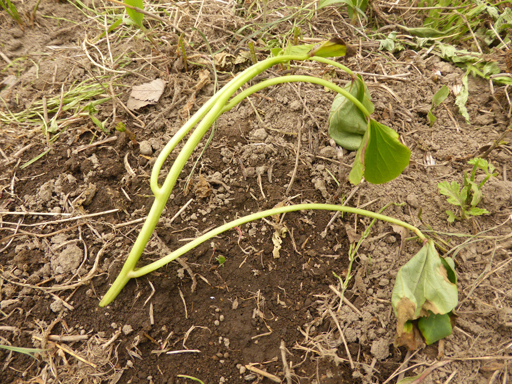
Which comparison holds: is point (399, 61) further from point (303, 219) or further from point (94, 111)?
point (94, 111)

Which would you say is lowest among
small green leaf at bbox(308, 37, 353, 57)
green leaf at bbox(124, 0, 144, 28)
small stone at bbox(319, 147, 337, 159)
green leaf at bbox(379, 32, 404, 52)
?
small stone at bbox(319, 147, 337, 159)

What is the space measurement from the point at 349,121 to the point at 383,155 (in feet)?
0.80

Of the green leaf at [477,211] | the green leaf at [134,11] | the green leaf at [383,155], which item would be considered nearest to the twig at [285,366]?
the green leaf at [383,155]

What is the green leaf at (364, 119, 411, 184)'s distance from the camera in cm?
120

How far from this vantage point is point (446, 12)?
1936 mm

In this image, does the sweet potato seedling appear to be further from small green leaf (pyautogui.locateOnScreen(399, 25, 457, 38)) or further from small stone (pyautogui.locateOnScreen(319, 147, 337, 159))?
small green leaf (pyautogui.locateOnScreen(399, 25, 457, 38))

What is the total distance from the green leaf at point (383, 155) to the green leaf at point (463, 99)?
715 millimetres

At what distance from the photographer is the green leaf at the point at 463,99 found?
1647 mm

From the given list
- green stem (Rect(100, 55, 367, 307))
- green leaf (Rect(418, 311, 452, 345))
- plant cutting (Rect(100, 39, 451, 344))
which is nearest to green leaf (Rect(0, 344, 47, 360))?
plant cutting (Rect(100, 39, 451, 344))

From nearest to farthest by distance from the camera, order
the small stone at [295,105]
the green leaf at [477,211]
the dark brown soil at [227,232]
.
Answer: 1. the dark brown soil at [227,232]
2. the green leaf at [477,211]
3. the small stone at [295,105]

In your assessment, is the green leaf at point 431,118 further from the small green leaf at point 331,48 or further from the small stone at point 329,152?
the small green leaf at point 331,48

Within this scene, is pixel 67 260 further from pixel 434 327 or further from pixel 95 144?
pixel 434 327

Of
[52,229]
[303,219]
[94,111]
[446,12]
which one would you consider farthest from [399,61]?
[52,229]

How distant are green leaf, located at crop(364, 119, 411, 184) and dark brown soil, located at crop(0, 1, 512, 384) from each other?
8.0 inches
